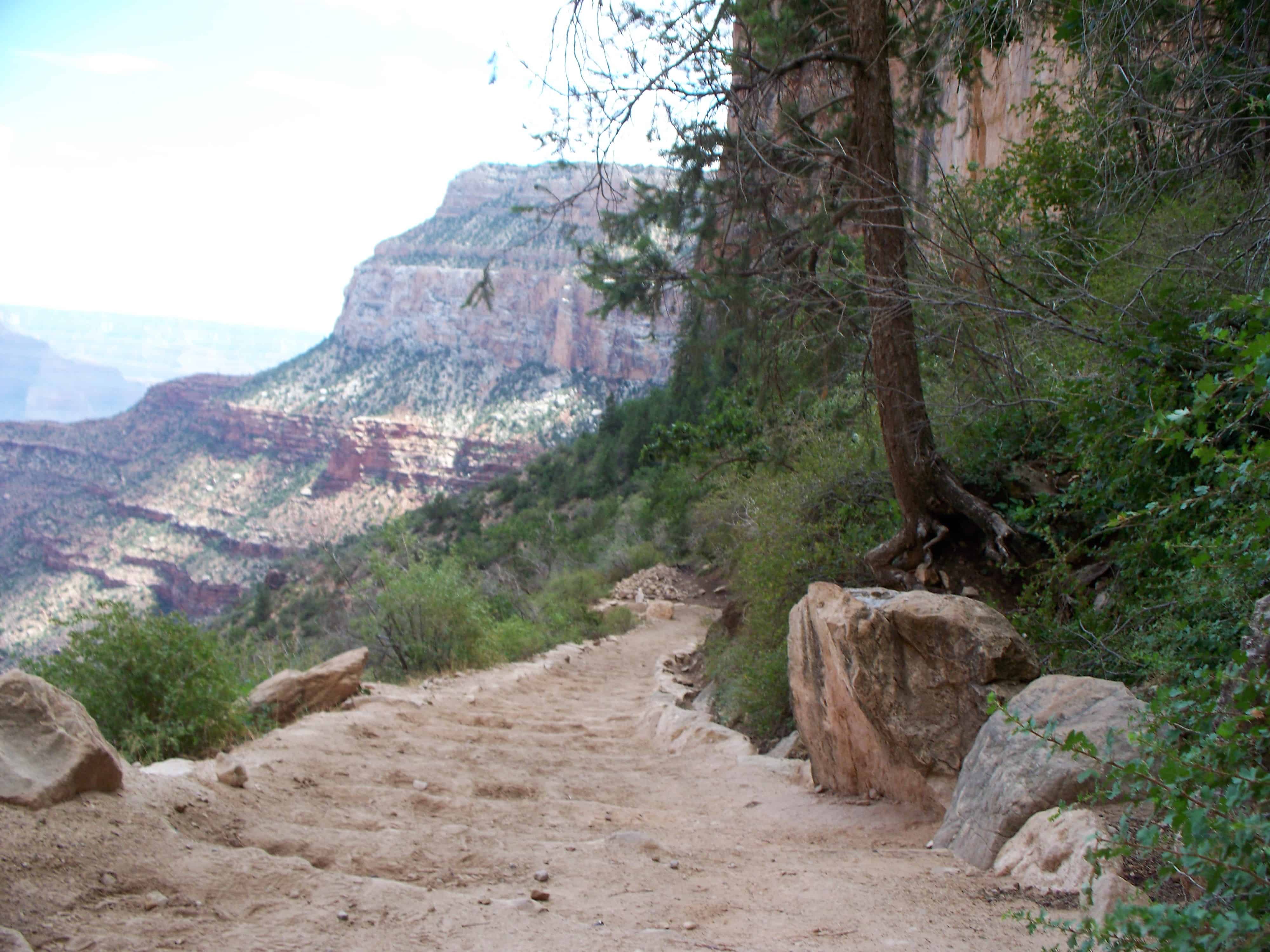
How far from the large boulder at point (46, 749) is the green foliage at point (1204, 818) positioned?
3.14 m

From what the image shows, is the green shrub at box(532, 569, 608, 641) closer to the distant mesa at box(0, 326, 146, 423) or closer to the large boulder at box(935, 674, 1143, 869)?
the large boulder at box(935, 674, 1143, 869)

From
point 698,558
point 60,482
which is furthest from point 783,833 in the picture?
point 60,482

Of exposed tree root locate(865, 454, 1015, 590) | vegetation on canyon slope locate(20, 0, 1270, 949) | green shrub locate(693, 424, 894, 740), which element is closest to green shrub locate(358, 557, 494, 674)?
vegetation on canyon slope locate(20, 0, 1270, 949)

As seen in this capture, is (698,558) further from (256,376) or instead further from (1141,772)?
A: (256,376)

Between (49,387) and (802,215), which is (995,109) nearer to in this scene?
(802,215)

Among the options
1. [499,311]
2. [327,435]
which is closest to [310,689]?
[327,435]

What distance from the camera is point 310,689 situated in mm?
6273

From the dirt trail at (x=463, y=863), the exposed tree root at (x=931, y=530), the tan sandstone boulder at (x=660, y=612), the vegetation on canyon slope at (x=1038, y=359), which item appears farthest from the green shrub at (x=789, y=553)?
the tan sandstone boulder at (x=660, y=612)

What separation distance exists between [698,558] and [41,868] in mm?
18484

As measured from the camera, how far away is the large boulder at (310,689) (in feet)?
19.6

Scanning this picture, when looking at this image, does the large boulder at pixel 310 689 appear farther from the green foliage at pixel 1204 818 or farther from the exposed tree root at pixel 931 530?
the green foliage at pixel 1204 818

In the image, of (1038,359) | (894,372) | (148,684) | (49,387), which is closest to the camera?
(148,684)

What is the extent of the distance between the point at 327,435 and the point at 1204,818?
79.5 metres

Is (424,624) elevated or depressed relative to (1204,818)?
depressed
